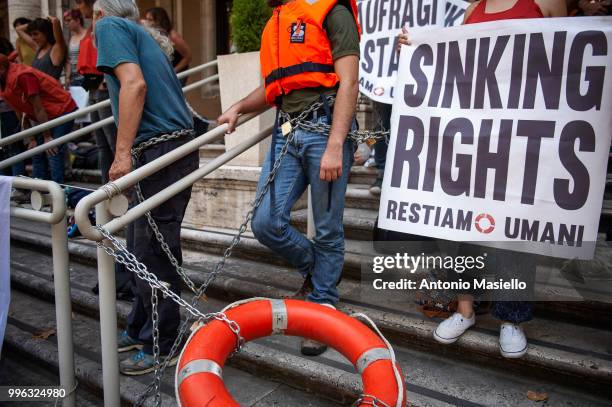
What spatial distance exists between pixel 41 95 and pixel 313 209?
4339mm

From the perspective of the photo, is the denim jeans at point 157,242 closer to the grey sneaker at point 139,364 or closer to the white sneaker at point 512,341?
the grey sneaker at point 139,364

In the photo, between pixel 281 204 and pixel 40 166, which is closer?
pixel 281 204

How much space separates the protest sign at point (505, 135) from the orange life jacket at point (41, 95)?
4388mm

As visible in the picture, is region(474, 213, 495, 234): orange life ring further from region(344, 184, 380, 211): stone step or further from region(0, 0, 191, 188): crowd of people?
region(0, 0, 191, 188): crowd of people

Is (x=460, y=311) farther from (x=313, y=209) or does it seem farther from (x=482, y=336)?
(x=313, y=209)

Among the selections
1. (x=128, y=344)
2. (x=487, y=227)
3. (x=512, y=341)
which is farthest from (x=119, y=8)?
(x=512, y=341)

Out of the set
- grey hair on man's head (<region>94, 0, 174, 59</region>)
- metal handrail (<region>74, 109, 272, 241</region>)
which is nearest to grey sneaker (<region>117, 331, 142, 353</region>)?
metal handrail (<region>74, 109, 272, 241</region>)

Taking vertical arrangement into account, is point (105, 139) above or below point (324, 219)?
above

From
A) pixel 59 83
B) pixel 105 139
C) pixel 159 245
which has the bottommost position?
pixel 159 245

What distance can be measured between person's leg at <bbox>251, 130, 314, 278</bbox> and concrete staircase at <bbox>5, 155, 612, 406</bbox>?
607mm

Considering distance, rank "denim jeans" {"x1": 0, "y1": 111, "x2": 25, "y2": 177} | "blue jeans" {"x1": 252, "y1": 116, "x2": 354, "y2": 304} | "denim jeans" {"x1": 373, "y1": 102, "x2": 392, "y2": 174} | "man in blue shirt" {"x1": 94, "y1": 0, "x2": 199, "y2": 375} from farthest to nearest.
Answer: "denim jeans" {"x1": 0, "y1": 111, "x2": 25, "y2": 177}, "denim jeans" {"x1": 373, "y1": 102, "x2": 392, "y2": 174}, "blue jeans" {"x1": 252, "y1": 116, "x2": 354, "y2": 304}, "man in blue shirt" {"x1": 94, "y1": 0, "x2": 199, "y2": 375}

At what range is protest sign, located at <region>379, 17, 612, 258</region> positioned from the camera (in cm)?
232

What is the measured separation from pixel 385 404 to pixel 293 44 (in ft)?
5.69

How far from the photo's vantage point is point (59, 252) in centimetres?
240
